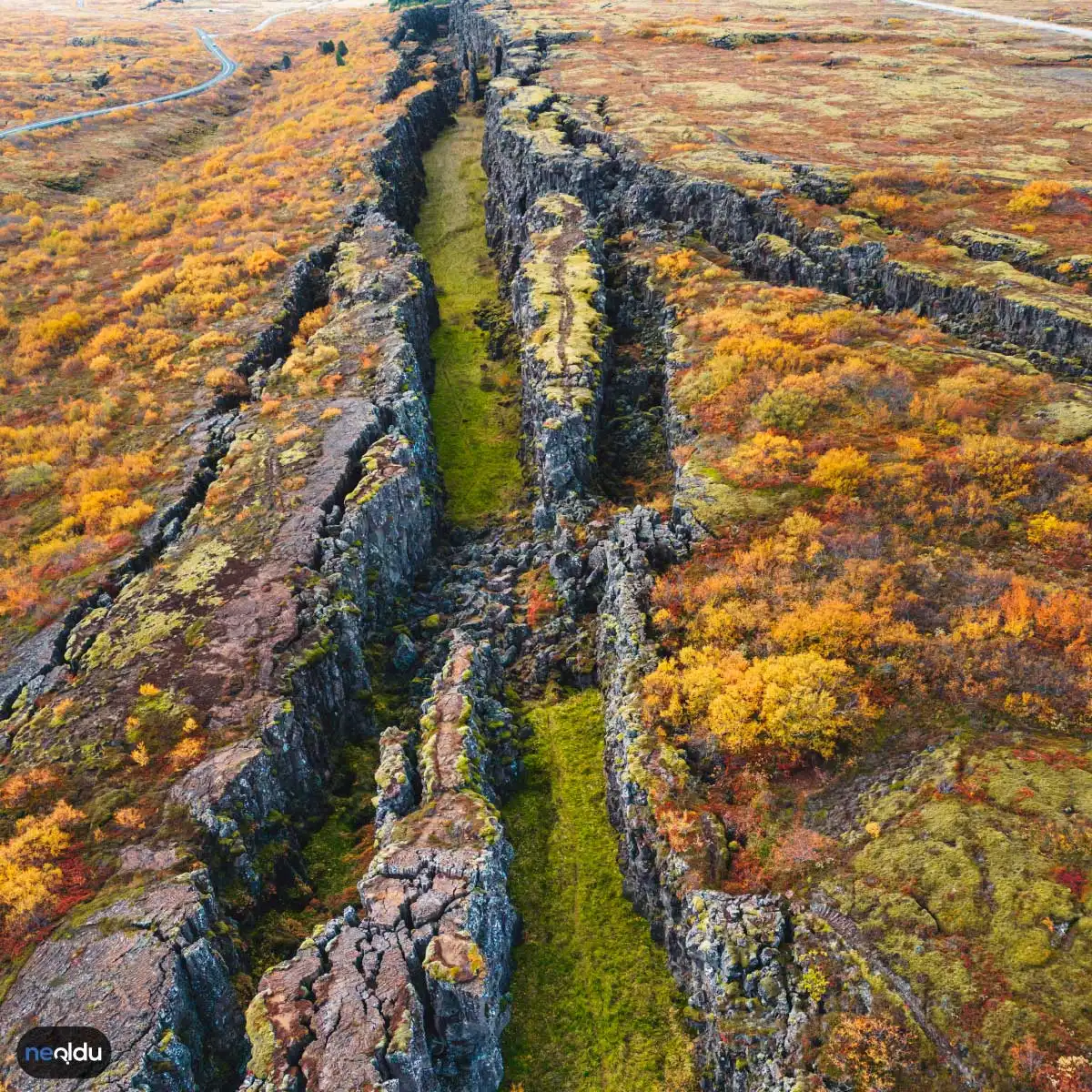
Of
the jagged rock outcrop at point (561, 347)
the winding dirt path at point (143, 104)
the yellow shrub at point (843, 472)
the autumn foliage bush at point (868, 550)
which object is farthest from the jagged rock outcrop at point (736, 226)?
the winding dirt path at point (143, 104)

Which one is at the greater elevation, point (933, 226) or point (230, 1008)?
point (933, 226)

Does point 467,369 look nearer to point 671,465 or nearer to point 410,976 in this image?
point 671,465

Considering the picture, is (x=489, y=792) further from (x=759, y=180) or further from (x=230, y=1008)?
(x=759, y=180)

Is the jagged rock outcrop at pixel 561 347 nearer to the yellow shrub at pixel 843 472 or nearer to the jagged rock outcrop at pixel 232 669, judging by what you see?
the jagged rock outcrop at pixel 232 669

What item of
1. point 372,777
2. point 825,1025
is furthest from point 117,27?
point 825,1025

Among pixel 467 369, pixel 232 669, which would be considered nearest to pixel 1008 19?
pixel 467 369
